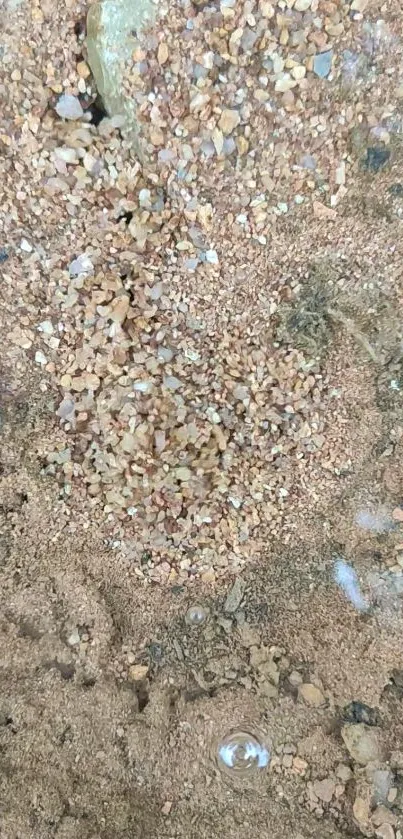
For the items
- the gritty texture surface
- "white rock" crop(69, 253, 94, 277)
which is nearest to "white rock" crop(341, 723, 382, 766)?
the gritty texture surface

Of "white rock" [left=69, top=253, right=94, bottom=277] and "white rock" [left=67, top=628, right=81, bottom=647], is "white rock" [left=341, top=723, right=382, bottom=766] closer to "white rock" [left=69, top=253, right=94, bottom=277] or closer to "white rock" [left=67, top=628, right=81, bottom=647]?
"white rock" [left=67, top=628, right=81, bottom=647]

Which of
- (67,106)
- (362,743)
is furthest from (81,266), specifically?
(362,743)

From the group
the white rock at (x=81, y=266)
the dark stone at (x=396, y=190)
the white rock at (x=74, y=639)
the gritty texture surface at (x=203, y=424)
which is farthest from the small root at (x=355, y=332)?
the white rock at (x=74, y=639)

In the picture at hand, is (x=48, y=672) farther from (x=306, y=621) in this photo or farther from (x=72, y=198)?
(x=72, y=198)

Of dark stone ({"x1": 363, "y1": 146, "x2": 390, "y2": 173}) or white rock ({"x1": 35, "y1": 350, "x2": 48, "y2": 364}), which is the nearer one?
dark stone ({"x1": 363, "y1": 146, "x2": 390, "y2": 173})

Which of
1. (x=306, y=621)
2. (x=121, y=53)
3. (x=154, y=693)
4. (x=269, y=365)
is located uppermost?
(x=121, y=53)

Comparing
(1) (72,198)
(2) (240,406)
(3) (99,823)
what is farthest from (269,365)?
(3) (99,823)

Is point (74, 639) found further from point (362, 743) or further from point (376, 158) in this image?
point (376, 158)
